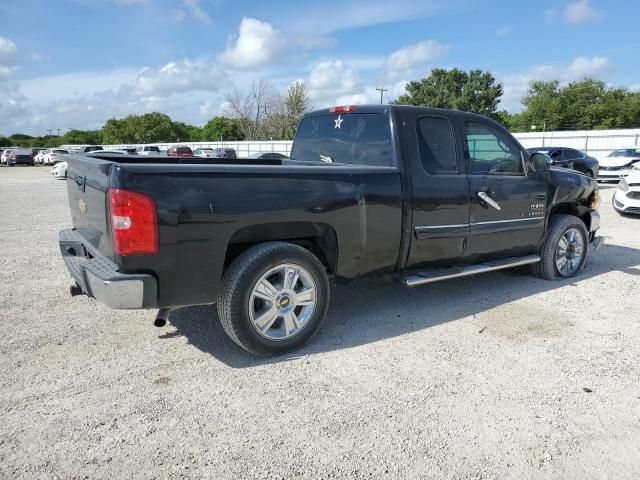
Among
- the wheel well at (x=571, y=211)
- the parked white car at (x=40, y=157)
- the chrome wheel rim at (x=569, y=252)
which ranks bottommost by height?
the chrome wheel rim at (x=569, y=252)

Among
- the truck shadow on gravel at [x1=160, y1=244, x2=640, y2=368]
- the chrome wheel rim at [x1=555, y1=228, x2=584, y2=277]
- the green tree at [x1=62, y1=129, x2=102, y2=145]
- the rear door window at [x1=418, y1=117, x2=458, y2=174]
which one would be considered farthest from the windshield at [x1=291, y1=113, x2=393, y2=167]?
the green tree at [x1=62, y1=129, x2=102, y2=145]

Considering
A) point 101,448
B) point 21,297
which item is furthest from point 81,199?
point 101,448

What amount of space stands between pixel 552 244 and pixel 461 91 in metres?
59.7

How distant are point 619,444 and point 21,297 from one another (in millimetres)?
5201

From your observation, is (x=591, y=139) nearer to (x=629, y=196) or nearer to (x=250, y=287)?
(x=629, y=196)

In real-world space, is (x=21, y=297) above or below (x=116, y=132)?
below

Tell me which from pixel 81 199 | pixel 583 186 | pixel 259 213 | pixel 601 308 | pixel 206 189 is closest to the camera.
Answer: pixel 206 189

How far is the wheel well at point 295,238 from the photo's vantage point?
11.6 feet

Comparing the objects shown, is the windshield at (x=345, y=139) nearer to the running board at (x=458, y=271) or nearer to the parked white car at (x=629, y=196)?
the running board at (x=458, y=271)

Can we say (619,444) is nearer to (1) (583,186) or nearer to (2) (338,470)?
(2) (338,470)

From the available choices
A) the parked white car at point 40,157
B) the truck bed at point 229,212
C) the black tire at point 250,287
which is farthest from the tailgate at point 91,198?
the parked white car at point 40,157

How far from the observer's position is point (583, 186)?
5.93m

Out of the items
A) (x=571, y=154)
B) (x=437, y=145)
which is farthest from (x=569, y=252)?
(x=571, y=154)

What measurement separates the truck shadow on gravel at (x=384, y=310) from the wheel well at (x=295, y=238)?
0.64 meters
